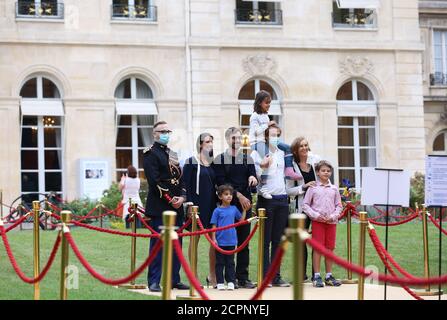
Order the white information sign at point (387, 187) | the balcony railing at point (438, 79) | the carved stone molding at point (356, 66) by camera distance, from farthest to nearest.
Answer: the balcony railing at point (438, 79) → the carved stone molding at point (356, 66) → the white information sign at point (387, 187)

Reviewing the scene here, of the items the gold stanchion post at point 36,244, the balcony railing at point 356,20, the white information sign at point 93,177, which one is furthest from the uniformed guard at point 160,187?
the balcony railing at point 356,20

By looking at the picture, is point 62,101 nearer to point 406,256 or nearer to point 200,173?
point 406,256

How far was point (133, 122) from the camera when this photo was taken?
29391 mm

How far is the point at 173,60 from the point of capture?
29531 millimetres

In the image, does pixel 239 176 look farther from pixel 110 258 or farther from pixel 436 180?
pixel 110 258

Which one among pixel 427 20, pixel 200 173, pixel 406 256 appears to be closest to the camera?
pixel 200 173

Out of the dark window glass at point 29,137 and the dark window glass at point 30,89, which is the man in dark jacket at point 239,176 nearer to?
the dark window glass at point 29,137

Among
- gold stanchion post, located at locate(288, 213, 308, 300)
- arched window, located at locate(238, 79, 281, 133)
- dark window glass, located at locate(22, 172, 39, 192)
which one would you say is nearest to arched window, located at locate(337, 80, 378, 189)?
arched window, located at locate(238, 79, 281, 133)

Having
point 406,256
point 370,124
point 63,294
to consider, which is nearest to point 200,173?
point 63,294

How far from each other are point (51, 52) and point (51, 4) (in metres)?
1.32

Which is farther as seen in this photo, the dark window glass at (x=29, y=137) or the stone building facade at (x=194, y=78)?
the dark window glass at (x=29, y=137)

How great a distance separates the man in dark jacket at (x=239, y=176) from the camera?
1338 centimetres

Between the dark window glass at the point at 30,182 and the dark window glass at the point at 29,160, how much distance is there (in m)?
0.17

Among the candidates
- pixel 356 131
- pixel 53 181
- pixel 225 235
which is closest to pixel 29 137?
pixel 53 181
